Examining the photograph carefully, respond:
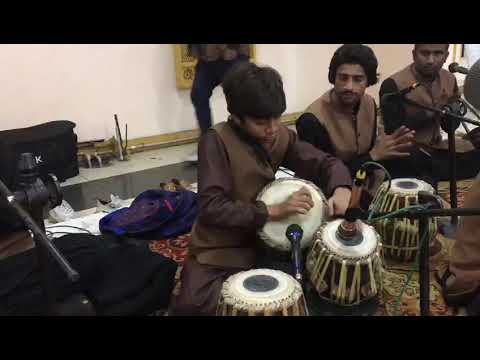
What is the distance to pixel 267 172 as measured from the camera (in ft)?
6.27

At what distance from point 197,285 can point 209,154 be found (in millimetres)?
478

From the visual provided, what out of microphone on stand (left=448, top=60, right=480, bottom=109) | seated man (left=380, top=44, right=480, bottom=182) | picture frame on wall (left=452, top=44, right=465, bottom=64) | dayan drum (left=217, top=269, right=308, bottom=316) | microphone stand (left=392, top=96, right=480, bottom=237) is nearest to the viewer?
microphone on stand (left=448, top=60, right=480, bottom=109)

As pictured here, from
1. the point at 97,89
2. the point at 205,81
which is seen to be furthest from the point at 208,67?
the point at 97,89

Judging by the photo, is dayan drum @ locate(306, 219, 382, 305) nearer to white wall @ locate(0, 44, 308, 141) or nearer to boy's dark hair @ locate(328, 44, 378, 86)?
boy's dark hair @ locate(328, 44, 378, 86)

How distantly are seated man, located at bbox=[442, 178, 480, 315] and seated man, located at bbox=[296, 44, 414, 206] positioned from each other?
21.3 inches

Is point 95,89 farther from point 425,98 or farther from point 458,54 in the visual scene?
point 458,54

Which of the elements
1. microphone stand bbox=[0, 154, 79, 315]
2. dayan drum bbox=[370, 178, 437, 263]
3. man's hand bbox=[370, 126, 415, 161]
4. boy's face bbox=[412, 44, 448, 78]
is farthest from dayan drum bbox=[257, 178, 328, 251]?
boy's face bbox=[412, 44, 448, 78]

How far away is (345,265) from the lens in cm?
167

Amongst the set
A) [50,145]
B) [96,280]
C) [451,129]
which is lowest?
[96,280]

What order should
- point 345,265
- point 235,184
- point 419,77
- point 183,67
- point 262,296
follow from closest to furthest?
point 262,296 → point 345,265 → point 235,184 → point 419,77 → point 183,67

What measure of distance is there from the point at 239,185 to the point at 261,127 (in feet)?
0.78

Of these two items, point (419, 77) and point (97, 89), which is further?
point (97, 89)

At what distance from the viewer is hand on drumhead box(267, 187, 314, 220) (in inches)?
68.1

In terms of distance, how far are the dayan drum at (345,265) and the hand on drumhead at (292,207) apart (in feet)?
0.32
